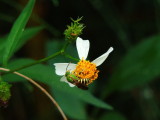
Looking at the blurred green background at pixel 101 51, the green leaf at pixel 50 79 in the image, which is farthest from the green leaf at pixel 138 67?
the green leaf at pixel 50 79

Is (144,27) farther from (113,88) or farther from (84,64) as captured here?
(84,64)

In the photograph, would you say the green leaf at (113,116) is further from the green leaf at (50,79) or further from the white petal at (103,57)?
the white petal at (103,57)

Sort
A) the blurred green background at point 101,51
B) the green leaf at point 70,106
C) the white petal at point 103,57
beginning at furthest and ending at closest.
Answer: the blurred green background at point 101,51 → the green leaf at point 70,106 → the white petal at point 103,57

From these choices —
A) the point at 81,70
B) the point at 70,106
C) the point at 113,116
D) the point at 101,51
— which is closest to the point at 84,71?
the point at 81,70

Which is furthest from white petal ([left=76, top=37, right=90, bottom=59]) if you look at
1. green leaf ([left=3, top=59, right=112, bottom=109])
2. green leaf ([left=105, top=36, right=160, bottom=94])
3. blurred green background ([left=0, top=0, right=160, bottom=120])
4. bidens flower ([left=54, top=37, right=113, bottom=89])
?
green leaf ([left=105, top=36, right=160, bottom=94])

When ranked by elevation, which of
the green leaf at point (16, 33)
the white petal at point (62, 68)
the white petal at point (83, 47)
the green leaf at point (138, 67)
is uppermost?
A: the green leaf at point (138, 67)

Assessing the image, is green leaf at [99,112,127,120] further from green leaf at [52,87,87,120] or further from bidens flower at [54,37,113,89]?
bidens flower at [54,37,113,89]

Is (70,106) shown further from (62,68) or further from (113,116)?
(62,68)
